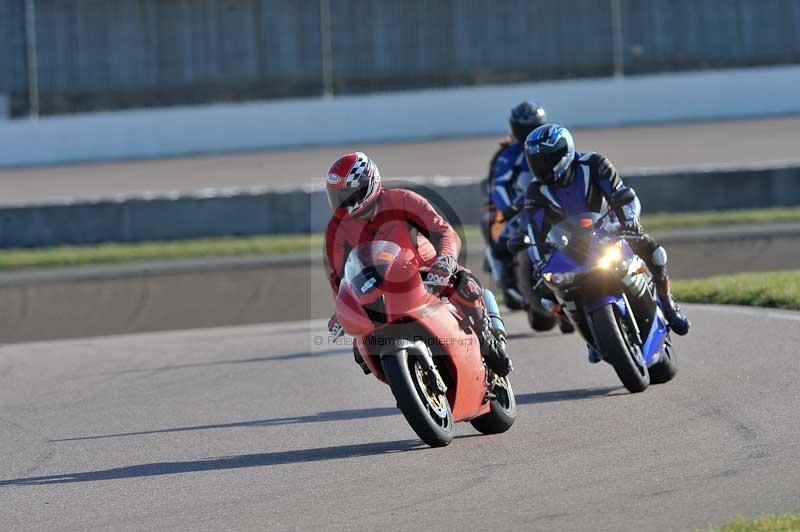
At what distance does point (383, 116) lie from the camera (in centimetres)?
3491

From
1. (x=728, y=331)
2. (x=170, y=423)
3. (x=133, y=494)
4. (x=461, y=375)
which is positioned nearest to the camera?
(x=133, y=494)

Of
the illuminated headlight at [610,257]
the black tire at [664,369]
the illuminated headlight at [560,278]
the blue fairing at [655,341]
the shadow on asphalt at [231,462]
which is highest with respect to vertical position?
the illuminated headlight at [610,257]

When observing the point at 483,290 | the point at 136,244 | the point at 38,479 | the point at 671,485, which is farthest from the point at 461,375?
the point at 136,244

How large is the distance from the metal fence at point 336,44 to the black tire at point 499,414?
93.4 ft

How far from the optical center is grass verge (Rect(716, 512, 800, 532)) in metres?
5.45

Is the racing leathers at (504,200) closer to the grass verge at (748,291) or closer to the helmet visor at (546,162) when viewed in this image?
the grass verge at (748,291)

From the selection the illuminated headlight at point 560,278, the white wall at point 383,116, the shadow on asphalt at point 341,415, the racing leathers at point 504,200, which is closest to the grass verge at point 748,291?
the racing leathers at point 504,200

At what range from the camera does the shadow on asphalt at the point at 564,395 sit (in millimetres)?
9016

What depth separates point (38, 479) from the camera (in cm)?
765

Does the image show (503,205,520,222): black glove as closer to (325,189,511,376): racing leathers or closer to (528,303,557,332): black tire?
(528,303,557,332): black tire

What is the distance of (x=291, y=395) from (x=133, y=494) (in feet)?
10.1

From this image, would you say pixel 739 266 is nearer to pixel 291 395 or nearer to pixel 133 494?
pixel 291 395

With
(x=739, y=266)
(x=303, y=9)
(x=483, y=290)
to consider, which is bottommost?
(x=739, y=266)

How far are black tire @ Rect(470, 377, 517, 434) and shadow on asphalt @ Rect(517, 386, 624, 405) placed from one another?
0.86 meters
